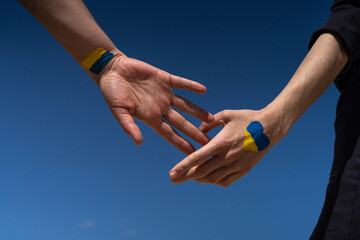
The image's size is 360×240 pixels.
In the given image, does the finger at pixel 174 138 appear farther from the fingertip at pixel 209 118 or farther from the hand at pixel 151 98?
the fingertip at pixel 209 118

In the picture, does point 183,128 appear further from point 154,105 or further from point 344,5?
point 344,5

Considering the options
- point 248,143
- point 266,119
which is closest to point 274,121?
point 266,119

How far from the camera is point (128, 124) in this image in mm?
1624

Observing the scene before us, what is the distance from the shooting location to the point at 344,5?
145cm

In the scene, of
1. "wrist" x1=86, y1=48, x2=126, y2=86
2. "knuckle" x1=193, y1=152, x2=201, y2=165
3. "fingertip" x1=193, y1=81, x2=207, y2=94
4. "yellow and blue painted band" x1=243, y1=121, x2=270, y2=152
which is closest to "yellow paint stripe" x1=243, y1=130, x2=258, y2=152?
"yellow and blue painted band" x1=243, y1=121, x2=270, y2=152

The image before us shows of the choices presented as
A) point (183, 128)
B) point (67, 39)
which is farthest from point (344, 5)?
point (67, 39)

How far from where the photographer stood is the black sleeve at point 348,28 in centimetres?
133

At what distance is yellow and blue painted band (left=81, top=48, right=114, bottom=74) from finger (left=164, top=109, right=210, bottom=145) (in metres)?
0.53

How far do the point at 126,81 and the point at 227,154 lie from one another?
0.82 meters

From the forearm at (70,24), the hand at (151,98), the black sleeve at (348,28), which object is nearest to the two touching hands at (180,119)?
the hand at (151,98)

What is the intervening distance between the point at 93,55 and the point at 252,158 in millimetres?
1179

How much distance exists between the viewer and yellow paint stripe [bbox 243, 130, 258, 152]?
1.42 meters

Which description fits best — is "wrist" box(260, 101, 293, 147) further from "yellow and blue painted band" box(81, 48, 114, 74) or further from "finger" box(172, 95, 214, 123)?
"yellow and blue painted band" box(81, 48, 114, 74)

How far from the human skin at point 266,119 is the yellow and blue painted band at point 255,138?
0.06 ft
